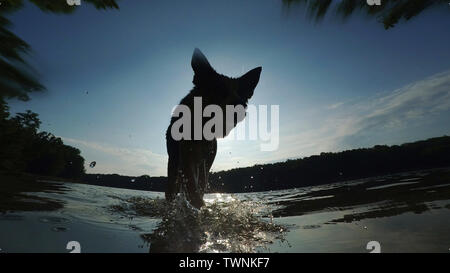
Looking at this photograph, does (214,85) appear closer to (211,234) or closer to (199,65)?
(199,65)

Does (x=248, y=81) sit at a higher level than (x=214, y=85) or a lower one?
higher

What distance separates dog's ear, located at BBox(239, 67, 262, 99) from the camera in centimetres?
602

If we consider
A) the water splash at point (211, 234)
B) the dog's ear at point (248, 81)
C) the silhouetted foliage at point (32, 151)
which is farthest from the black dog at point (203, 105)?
the silhouetted foliage at point (32, 151)

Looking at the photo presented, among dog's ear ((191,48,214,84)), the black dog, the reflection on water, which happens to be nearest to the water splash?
the reflection on water

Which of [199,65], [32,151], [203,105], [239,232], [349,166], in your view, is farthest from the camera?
[32,151]

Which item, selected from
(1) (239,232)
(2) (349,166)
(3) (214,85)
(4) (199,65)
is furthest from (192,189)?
(2) (349,166)

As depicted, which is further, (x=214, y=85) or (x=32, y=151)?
(x=32, y=151)

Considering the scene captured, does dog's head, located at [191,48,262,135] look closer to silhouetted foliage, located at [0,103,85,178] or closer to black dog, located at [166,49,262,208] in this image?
black dog, located at [166,49,262,208]

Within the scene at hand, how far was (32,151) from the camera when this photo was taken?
46.4 metres

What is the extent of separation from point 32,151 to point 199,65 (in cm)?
5402

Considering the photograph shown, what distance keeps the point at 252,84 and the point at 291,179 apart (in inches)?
828

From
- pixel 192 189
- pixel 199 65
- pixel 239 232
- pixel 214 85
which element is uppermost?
pixel 199 65
